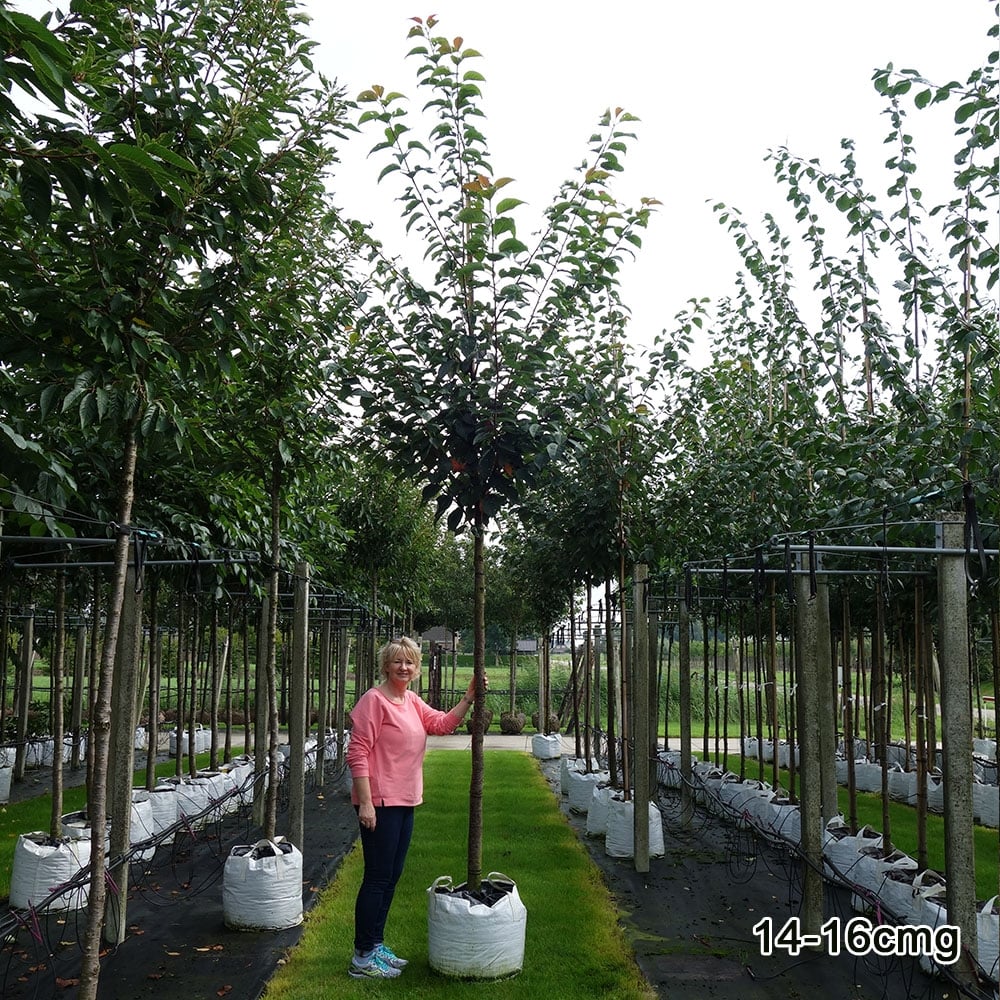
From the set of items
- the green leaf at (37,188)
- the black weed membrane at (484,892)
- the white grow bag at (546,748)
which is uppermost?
the green leaf at (37,188)

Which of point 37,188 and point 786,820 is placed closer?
point 37,188

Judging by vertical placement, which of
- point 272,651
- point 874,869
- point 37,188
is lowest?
point 874,869

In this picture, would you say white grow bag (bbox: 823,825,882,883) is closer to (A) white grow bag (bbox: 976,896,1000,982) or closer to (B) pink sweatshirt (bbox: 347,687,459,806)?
(A) white grow bag (bbox: 976,896,1000,982)

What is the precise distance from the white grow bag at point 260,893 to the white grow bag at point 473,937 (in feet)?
3.89

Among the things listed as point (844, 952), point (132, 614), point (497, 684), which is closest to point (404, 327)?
point (132, 614)

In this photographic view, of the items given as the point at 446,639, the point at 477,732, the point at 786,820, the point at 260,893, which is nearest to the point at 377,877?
the point at 477,732

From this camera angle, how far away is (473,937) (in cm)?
484

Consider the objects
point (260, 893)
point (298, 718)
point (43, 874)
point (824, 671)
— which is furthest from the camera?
point (298, 718)

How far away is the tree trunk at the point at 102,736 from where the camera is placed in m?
3.48

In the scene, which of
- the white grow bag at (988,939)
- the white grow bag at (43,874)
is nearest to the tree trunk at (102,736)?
the white grow bag at (43,874)

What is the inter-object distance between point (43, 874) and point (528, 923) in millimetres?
3144

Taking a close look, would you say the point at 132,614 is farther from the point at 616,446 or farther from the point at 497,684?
the point at 497,684

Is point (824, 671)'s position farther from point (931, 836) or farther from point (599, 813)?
point (931, 836)

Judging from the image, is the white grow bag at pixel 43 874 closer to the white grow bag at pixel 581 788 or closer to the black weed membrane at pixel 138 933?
the black weed membrane at pixel 138 933
